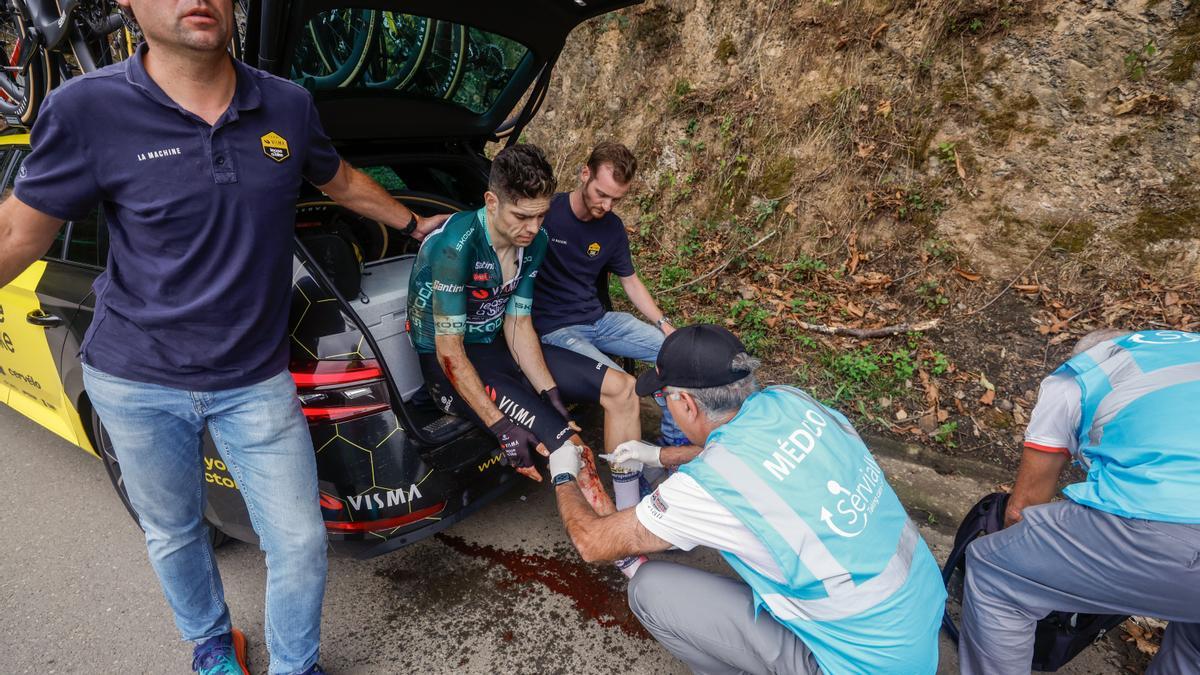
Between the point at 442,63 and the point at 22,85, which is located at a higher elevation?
the point at 442,63

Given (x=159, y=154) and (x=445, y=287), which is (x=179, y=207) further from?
(x=445, y=287)

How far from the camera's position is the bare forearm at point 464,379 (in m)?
2.27

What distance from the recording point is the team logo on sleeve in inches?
67.4

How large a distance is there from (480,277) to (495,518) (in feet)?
3.83

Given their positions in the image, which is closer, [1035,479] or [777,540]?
[777,540]

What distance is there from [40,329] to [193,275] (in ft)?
5.69

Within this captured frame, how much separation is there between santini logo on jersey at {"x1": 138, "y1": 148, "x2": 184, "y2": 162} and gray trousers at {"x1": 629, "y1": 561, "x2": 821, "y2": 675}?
1789 mm

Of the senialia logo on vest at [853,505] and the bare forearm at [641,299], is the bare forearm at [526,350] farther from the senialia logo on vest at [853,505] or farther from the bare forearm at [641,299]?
the senialia logo on vest at [853,505]

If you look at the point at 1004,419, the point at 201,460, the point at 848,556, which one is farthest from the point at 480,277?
the point at 1004,419

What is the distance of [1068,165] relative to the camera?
13.9ft

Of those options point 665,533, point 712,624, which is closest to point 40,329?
Answer: point 665,533

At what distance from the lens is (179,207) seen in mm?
1582

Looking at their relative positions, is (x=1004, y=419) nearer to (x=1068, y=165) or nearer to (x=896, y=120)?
(x=1068, y=165)

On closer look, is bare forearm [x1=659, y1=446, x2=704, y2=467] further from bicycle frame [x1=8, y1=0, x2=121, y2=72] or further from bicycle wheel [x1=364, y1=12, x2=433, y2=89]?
bicycle frame [x1=8, y1=0, x2=121, y2=72]
